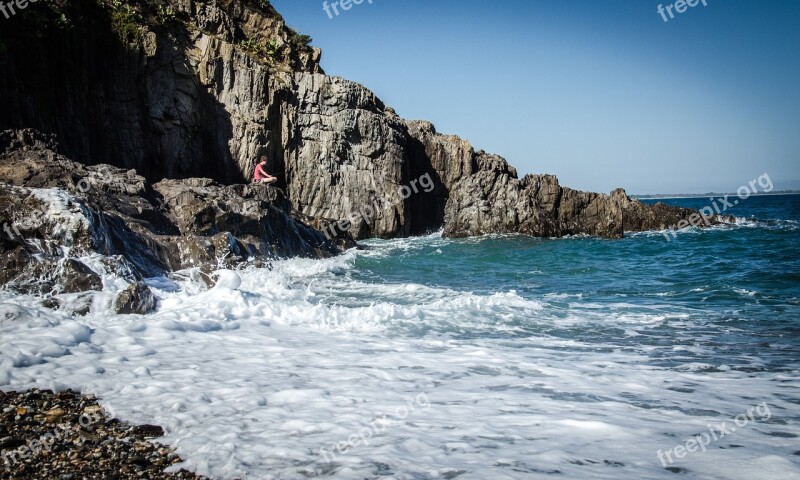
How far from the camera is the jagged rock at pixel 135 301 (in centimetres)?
731

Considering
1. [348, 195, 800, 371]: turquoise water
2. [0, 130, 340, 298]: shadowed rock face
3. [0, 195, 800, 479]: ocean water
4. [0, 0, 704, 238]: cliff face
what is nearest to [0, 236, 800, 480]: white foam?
[0, 195, 800, 479]: ocean water

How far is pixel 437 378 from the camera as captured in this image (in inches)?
220

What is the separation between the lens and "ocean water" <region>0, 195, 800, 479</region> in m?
3.64

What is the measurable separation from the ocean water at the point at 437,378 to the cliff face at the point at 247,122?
15.5m

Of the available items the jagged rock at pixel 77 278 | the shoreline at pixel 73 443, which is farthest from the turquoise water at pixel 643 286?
the shoreline at pixel 73 443

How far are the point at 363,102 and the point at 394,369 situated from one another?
92.8 ft

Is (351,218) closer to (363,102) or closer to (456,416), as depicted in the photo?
(363,102)
